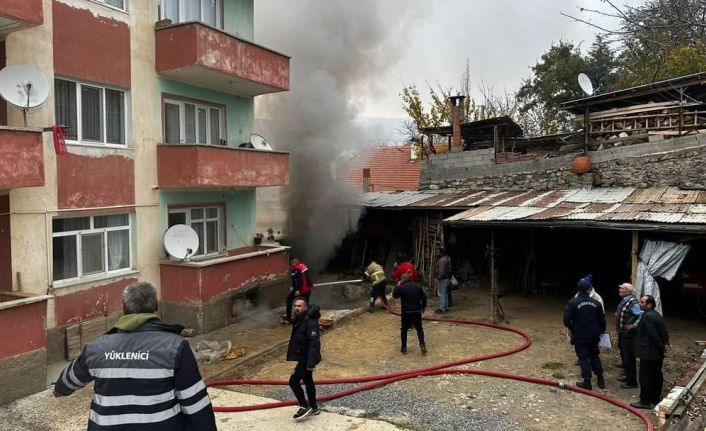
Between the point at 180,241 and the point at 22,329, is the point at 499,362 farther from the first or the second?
the point at 22,329

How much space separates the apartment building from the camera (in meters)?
8.32

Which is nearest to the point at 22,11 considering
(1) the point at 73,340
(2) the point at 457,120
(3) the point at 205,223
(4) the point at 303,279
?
(1) the point at 73,340

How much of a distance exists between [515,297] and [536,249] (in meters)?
2.28

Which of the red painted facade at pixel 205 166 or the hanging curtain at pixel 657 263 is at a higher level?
the red painted facade at pixel 205 166

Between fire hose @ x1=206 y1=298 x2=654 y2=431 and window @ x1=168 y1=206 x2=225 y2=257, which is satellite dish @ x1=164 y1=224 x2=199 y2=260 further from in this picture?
fire hose @ x1=206 y1=298 x2=654 y2=431

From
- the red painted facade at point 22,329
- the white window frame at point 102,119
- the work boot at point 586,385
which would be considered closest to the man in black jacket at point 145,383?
the red painted facade at point 22,329

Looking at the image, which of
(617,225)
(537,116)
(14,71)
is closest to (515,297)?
(617,225)

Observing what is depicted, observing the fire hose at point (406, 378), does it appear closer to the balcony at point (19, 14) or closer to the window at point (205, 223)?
the window at point (205, 223)

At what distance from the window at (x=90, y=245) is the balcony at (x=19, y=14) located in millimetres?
3397

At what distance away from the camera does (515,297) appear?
1452cm

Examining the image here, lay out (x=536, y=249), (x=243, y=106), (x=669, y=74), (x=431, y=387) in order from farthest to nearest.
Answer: (x=669, y=74) → (x=536, y=249) → (x=243, y=106) → (x=431, y=387)

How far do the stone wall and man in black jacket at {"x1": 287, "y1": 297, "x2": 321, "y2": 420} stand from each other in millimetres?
11129

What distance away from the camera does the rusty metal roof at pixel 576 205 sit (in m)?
→ 10.4

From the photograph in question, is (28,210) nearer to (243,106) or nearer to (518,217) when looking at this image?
(243,106)
